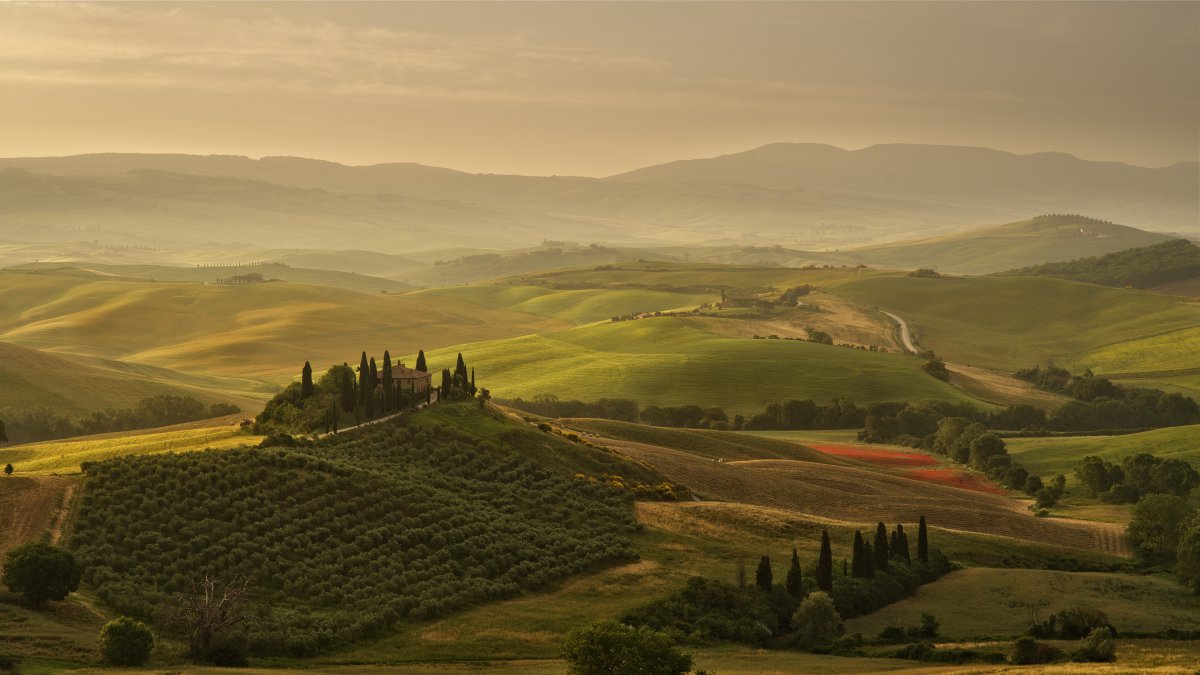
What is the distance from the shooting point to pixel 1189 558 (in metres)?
78.2

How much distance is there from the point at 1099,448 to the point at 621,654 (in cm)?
10920

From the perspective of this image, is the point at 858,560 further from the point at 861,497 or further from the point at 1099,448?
the point at 1099,448

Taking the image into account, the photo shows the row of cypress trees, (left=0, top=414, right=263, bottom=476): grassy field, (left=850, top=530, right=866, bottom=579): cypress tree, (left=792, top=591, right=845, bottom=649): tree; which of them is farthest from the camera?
(left=0, top=414, right=263, bottom=476): grassy field

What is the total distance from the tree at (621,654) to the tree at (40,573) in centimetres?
2547

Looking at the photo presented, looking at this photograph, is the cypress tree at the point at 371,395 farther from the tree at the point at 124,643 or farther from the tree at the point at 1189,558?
the tree at the point at 1189,558

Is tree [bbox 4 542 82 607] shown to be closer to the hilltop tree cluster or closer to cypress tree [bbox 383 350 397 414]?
the hilltop tree cluster

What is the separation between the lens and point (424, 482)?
84.1 meters

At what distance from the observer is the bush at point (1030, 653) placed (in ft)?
183

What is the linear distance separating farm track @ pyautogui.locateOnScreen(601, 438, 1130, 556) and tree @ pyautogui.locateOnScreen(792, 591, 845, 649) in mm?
29447

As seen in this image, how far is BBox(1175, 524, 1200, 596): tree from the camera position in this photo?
77500mm

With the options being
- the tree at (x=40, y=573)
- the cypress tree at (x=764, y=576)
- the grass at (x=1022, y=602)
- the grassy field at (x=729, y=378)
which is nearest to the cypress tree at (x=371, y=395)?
the tree at (x=40, y=573)

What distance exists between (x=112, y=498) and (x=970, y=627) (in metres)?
50.8

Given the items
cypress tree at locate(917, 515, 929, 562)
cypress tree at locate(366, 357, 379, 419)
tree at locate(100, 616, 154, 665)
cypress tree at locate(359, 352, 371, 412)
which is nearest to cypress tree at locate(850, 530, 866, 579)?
cypress tree at locate(917, 515, 929, 562)

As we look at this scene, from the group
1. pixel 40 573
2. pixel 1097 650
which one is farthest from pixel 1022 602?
pixel 40 573
